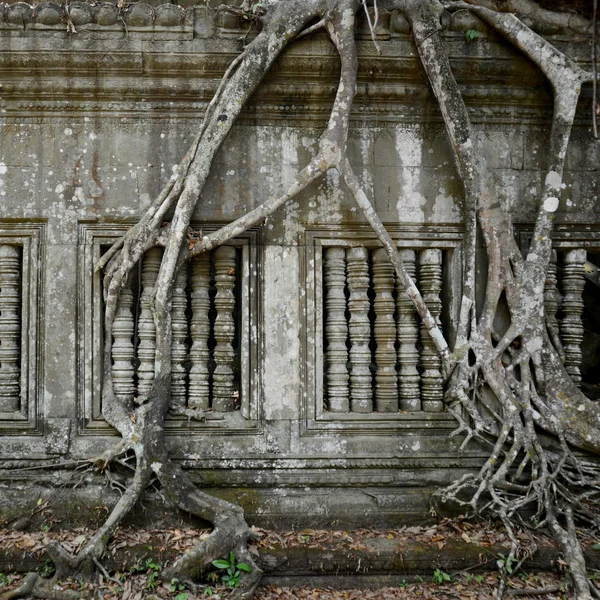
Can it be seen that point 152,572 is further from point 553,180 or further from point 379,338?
point 553,180

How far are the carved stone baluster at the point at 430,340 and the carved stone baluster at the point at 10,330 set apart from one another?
3050 millimetres

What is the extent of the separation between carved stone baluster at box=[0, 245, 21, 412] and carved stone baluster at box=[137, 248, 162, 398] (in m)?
0.91

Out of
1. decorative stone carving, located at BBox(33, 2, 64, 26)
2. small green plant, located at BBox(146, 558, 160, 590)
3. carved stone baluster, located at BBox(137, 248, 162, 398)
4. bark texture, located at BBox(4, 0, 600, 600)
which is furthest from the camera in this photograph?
carved stone baluster, located at BBox(137, 248, 162, 398)

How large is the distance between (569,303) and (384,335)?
4.88ft

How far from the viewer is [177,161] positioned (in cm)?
386

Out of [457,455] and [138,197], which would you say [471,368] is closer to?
[457,455]

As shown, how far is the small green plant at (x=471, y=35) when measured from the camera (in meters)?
3.83

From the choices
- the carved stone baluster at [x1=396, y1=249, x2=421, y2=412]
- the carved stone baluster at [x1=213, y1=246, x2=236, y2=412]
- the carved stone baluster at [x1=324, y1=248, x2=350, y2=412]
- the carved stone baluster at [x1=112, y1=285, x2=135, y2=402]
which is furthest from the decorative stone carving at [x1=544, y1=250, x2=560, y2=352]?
the carved stone baluster at [x1=112, y1=285, x2=135, y2=402]

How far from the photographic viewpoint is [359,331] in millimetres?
3900

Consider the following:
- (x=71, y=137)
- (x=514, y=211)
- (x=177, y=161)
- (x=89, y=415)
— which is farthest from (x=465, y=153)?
(x=89, y=415)

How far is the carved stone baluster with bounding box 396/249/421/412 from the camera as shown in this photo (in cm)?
390

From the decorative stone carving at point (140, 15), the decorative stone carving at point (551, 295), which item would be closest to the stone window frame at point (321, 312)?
the decorative stone carving at point (551, 295)

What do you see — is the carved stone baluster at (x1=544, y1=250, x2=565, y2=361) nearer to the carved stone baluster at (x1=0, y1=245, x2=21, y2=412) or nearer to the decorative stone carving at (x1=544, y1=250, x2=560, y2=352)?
the decorative stone carving at (x1=544, y1=250, x2=560, y2=352)

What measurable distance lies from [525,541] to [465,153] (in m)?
2.70
